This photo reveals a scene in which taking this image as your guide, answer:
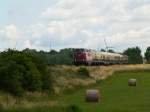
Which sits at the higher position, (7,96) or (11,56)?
(11,56)

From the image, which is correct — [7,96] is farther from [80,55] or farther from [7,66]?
[80,55]

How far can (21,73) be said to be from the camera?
41.1 meters

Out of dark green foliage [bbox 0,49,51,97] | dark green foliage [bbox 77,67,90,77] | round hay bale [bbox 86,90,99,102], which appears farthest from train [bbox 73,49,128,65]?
round hay bale [bbox 86,90,99,102]

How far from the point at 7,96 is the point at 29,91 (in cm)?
518

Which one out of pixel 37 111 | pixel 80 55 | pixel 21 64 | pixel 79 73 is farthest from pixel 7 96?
pixel 80 55

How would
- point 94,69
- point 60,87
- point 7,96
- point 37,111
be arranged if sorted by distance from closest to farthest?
point 37,111 → point 7,96 → point 60,87 → point 94,69

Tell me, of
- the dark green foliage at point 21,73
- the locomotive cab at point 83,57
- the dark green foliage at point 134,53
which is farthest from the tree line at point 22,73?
the dark green foliage at point 134,53

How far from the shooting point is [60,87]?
49.3 metres

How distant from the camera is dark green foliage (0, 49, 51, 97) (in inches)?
1519

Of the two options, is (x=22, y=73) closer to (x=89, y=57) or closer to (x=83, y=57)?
(x=83, y=57)

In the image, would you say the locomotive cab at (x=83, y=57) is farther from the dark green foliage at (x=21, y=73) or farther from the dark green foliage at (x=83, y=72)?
the dark green foliage at (x=21, y=73)

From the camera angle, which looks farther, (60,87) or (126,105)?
(60,87)

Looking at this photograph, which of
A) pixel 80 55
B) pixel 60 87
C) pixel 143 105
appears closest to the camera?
pixel 143 105

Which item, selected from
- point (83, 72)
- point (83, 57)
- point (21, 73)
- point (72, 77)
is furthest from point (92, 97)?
point (83, 57)
